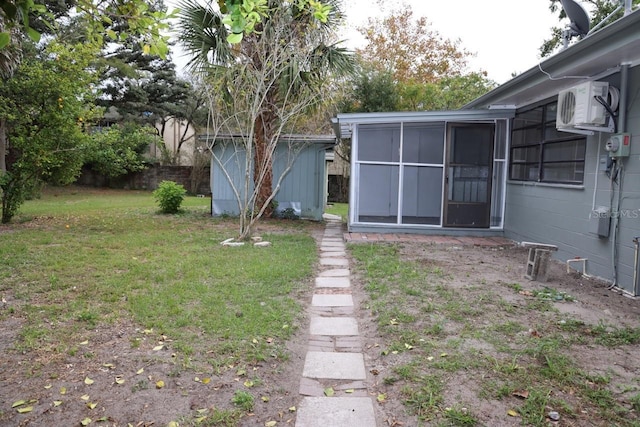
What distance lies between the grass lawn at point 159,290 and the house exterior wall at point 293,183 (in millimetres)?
3211

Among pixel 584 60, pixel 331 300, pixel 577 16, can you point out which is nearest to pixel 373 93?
pixel 577 16

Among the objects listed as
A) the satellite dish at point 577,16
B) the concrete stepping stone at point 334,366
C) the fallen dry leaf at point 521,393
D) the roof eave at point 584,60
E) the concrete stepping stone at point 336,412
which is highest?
the satellite dish at point 577,16

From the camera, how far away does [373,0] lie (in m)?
22.3

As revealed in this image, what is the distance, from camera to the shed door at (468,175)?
893cm

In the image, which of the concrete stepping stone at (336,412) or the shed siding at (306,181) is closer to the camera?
the concrete stepping stone at (336,412)

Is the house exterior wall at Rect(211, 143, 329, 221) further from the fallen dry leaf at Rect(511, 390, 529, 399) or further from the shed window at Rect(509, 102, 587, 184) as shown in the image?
the fallen dry leaf at Rect(511, 390, 529, 399)

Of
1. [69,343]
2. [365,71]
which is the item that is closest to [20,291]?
[69,343]

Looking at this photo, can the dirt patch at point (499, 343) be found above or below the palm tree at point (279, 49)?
below

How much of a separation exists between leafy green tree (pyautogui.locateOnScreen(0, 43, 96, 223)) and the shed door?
24.3ft

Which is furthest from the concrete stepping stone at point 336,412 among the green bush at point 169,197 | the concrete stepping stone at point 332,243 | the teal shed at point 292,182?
the green bush at point 169,197

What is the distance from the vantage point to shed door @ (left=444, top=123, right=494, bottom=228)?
8.93 m

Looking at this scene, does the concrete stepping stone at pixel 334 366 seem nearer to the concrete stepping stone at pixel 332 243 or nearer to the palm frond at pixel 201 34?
the concrete stepping stone at pixel 332 243

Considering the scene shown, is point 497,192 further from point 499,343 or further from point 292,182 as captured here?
point 499,343

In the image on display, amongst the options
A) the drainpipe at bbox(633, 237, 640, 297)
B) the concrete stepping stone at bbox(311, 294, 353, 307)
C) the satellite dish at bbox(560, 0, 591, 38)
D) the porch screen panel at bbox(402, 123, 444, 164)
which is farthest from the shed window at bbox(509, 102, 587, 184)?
the concrete stepping stone at bbox(311, 294, 353, 307)
